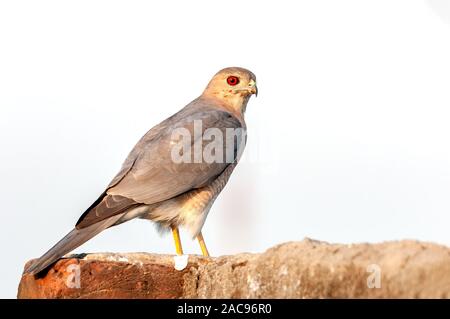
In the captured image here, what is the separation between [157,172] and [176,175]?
0.58 feet

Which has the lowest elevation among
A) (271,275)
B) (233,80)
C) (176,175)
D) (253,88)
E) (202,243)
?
(271,275)

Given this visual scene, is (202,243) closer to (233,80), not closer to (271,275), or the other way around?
(233,80)

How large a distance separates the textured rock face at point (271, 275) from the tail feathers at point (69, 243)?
0.08 m

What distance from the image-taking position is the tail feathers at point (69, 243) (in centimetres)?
604

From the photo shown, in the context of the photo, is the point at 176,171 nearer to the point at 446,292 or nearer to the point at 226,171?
the point at 226,171

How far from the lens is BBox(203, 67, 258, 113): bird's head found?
8984mm

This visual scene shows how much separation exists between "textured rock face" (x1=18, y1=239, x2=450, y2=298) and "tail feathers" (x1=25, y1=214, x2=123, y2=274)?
0.26 feet

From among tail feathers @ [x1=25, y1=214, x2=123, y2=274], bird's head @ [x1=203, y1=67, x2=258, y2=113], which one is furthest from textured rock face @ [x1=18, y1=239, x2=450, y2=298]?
bird's head @ [x1=203, y1=67, x2=258, y2=113]

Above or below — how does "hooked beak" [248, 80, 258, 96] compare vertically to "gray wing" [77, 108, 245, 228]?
above

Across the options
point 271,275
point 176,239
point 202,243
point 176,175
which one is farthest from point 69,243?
point 271,275

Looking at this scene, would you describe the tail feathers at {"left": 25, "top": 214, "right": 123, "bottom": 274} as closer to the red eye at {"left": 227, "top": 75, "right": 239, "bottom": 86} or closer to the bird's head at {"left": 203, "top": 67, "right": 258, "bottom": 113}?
the bird's head at {"left": 203, "top": 67, "right": 258, "bottom": 113}

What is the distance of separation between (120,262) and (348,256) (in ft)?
6.27

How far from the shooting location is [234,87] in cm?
903

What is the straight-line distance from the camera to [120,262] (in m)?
6.00
